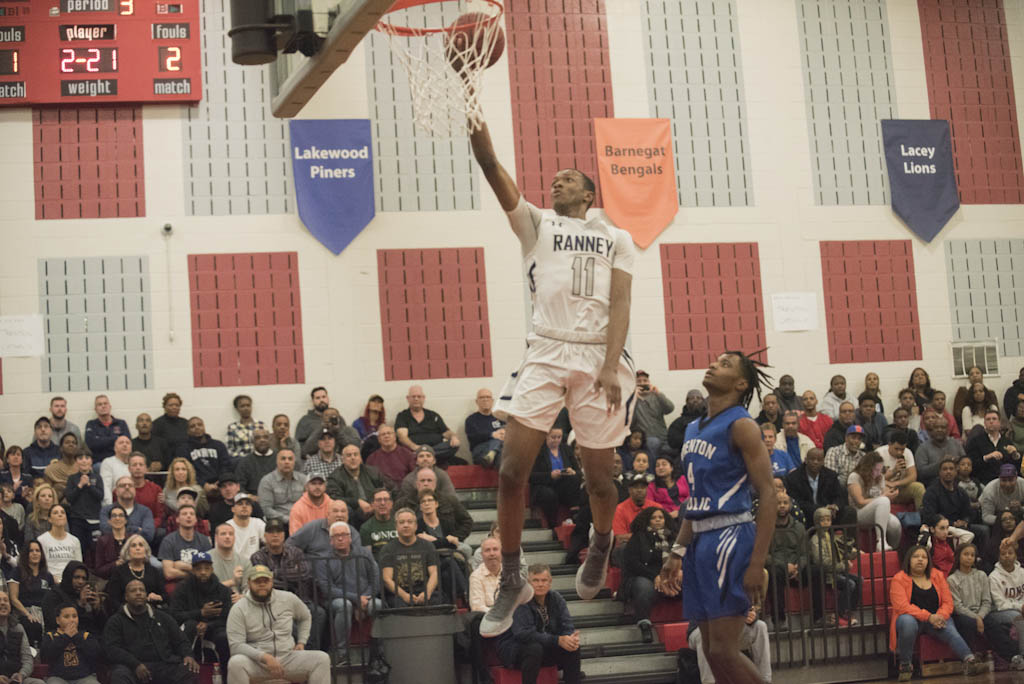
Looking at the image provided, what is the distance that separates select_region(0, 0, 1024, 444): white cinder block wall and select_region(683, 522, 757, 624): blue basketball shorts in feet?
29.5

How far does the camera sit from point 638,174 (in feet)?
53.4

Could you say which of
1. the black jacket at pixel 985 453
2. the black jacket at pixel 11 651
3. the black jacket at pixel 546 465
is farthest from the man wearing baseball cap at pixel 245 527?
the black jacket at pixel 985 453

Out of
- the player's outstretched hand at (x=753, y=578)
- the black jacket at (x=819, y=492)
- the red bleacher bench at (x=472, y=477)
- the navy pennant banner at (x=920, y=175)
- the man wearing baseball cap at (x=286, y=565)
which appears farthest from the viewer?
the navy pennant banner at (x=920, y=175)

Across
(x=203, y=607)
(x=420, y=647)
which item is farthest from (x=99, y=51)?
(x=420, y=647)

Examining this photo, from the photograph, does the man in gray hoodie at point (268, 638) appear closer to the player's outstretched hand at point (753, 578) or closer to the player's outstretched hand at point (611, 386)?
the player's outstretched hand at point (611, 386)

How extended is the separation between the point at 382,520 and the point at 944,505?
19.4 ft

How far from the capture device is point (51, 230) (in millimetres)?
14953

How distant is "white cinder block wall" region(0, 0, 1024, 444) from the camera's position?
48.9ft

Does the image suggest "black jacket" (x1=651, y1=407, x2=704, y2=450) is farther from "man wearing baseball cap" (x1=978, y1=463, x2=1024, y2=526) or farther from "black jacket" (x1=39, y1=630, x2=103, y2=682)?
"black jacket" (x1=39, y1=630, x2=103, y2=682)

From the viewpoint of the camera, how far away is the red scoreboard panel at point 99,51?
581 inches

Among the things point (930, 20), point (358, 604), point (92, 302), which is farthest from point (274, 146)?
point (930, 20)

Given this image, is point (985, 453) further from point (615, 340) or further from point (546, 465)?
point (615, 340)

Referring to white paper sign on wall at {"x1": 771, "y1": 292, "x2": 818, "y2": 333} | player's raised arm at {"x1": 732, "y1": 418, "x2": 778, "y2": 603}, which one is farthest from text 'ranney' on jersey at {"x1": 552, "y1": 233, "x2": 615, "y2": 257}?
white paper sign on wall at {"x1": 771, "y1": 292, "x2": 818, "y2": 333}

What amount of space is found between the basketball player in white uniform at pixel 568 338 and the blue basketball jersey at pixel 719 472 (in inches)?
16.5
